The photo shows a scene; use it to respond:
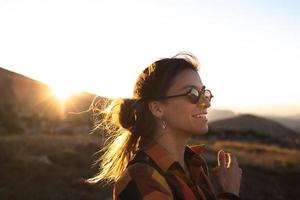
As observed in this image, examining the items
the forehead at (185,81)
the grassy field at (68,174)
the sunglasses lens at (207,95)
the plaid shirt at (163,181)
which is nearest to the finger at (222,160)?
the plaid shirt at (163,181)

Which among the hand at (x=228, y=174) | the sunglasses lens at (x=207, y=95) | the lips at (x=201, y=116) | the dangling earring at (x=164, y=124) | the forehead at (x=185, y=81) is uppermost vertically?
the forehead at (x=185, y=81)

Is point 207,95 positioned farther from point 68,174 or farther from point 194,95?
point 68,174

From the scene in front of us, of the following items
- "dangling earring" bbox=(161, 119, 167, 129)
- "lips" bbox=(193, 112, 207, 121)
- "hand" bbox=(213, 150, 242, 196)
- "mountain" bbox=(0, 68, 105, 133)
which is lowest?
"mountain" bbox=(0, 68, 105, 133)

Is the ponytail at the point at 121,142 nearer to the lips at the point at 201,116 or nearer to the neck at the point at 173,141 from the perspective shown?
the neck at the point at 173,141

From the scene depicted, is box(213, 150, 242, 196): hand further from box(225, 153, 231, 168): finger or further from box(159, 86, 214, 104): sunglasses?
box(159, 86, 214, 104): sunglasses

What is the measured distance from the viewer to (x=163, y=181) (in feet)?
8.59

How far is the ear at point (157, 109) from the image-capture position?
3.10m

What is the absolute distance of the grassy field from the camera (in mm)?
12430

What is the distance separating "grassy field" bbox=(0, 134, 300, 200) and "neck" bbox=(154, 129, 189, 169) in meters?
5.53

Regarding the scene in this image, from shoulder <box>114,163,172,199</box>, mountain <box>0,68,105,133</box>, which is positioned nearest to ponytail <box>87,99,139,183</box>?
shoulder <box>114,163,172,199</box>

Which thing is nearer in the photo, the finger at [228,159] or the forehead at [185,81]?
the forehead at [185,81]

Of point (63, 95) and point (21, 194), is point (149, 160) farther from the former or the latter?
point (63, 95)

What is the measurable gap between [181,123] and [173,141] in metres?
0.12

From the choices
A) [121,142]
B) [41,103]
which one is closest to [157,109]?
[121,142]
